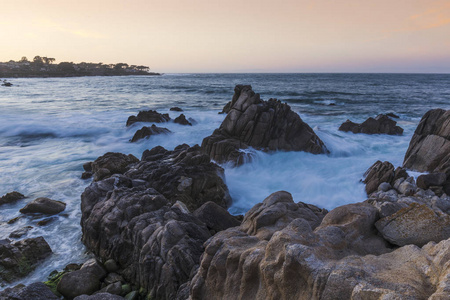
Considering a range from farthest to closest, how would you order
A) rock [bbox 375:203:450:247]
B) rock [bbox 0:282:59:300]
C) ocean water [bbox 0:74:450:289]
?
ocean water [bbox 0:74:450:289]
rock [bbox 0:282:59:300]
rock [bbox 375:203:450:247]

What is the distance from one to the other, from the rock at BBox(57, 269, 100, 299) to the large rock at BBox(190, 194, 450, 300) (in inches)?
Answer: 166

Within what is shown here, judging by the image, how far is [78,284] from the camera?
873 cm

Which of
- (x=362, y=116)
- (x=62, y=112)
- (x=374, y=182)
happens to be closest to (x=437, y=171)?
(x=374, y=182)

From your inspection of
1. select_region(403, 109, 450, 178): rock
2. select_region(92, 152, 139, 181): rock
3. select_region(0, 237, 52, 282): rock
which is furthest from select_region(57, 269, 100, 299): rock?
select_region(403, 109, 450, 178): rock

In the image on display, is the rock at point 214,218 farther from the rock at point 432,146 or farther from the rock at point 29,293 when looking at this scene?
the rock at point 432,146

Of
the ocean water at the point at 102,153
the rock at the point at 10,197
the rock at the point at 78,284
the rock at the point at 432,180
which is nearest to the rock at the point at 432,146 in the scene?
the rock at the point at 432,180

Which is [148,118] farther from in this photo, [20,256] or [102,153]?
[20,256]

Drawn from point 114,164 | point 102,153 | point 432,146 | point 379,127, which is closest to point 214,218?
point 114,164

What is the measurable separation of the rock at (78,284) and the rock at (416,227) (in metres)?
8.50

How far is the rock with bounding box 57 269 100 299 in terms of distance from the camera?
8.62 m

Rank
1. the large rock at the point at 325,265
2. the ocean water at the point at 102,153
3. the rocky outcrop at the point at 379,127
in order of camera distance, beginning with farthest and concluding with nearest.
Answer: the rocky outcrop at the point at 379,127
the ocean water at the point at 102,153
the large rock at the point at 325,265

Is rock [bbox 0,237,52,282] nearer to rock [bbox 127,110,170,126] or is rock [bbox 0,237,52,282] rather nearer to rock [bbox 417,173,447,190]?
rock [bbox 417,173,447,190]

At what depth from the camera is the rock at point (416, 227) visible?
5578 mm

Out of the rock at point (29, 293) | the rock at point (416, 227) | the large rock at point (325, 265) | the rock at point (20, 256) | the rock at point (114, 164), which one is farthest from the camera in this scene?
the rock at point (114, 164)
